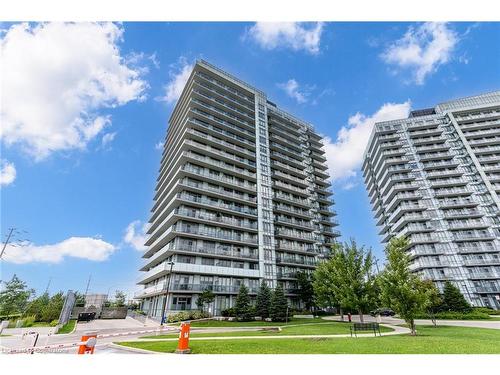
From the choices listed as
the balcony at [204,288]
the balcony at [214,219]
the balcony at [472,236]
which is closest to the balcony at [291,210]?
the balcony at [214,219]

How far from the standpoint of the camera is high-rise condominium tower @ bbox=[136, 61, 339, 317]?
1572 inches

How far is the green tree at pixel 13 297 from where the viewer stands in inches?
1794

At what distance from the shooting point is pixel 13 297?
47094mm

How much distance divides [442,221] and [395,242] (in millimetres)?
53574

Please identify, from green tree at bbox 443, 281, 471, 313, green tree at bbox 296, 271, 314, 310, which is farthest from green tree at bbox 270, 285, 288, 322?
green tree at bbox 443, 281, 471, 313

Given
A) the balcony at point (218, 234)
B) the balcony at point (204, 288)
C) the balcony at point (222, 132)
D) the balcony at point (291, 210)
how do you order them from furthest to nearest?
the balcony at point (291, 210)
the balcony at point (222, 132)
the balcony at point (218, 234)
the balcony at point (204, 288)

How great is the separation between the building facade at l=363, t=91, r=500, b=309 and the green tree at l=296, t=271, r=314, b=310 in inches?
1167

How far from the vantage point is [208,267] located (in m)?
39.2

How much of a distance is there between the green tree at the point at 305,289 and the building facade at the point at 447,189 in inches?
1167

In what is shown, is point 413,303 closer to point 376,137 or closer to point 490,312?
point 490,312

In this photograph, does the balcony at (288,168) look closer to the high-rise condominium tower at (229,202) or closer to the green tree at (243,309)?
the high-rise condominium tower at (229,202)

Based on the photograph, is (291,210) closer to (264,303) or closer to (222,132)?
(222,132)

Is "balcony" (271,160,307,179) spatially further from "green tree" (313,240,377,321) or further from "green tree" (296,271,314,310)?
"green tree" (313,240,377,321)
